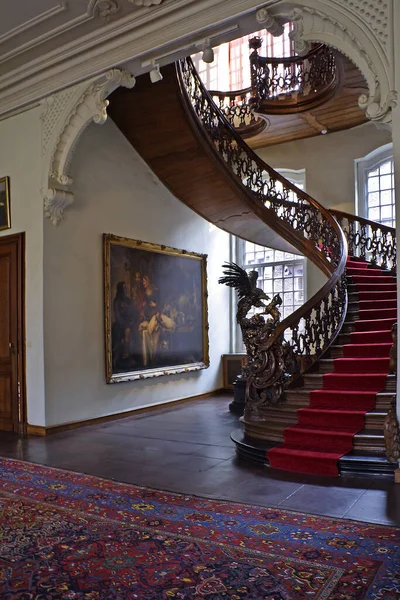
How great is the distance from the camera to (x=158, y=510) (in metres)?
3.89

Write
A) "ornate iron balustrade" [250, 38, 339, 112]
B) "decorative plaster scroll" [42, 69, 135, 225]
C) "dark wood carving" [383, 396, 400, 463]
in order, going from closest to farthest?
1. "dark wood carving" [383, 396, 400, 463]
2. "decorative plaster scroll" [42, 69, 135, 225]
3. "ornate iron balustrade" [250, 38, 339, 112]

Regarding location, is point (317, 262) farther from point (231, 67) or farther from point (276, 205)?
point (231, 67)

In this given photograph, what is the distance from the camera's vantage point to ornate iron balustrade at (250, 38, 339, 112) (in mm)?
9719

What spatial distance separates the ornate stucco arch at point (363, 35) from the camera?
4.54m

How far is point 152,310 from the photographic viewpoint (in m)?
9.07

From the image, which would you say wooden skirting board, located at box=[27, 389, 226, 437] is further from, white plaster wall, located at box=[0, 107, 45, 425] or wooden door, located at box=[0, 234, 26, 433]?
wooden door, located at box=[0, 234, 26, 433]

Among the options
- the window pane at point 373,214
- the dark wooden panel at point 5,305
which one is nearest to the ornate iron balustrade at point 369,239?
the window pane at point 373,214

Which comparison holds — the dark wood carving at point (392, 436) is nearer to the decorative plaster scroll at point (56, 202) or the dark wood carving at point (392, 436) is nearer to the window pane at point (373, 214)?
the decorative plaster scroll at point (56, 202)

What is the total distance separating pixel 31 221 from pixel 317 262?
471cm

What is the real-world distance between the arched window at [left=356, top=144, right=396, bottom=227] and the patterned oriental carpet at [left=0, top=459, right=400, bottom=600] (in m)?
8.57

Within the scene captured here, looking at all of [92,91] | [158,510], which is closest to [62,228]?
[92,91]

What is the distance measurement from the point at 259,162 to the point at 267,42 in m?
4.44

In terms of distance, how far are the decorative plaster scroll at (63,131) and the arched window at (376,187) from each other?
639cm

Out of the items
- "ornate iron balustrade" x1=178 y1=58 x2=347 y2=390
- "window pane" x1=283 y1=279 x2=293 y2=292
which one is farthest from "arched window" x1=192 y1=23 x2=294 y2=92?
"window pane" x1=283 y1=279 x2=293 y2=292
